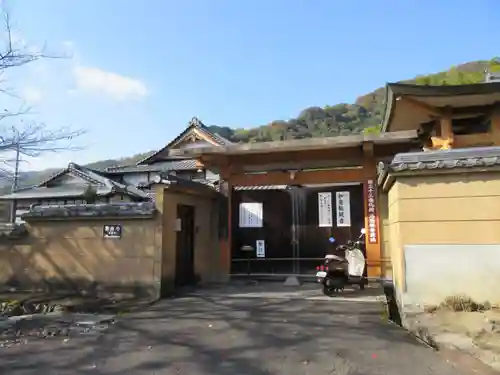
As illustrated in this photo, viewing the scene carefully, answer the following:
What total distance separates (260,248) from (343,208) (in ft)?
8.06

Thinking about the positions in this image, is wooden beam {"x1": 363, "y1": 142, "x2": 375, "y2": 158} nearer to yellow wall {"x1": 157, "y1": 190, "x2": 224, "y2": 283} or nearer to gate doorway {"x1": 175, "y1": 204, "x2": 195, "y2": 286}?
yellow wall {"x1": 157, "y1": 190, "x2": 224, "y2": 283}

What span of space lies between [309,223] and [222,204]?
2371mm

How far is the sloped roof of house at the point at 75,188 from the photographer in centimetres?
1847

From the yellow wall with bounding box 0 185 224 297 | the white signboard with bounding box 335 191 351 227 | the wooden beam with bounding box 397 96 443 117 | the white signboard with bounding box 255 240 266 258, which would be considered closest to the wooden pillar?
the white signboard with bounding box 335 191 351 227

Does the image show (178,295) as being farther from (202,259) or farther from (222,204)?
(222,204)

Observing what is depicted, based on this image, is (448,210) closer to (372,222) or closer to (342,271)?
(342,271)

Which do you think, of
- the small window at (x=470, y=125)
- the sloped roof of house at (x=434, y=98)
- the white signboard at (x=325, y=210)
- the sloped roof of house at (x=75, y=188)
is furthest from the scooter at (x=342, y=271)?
the sloped roof of house at (x=75, y=188)

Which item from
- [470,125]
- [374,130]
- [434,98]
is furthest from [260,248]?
[374,130]

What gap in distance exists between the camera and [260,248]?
11.1m

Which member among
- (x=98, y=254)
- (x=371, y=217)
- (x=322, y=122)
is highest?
(x=322, y=122)

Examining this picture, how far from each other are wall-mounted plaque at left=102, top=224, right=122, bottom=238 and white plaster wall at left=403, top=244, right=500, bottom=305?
5819 millimetres

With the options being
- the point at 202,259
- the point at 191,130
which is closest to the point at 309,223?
the point at 202,259

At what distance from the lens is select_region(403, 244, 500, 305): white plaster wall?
19.5ft

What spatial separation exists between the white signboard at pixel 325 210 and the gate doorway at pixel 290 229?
0.09 feet
